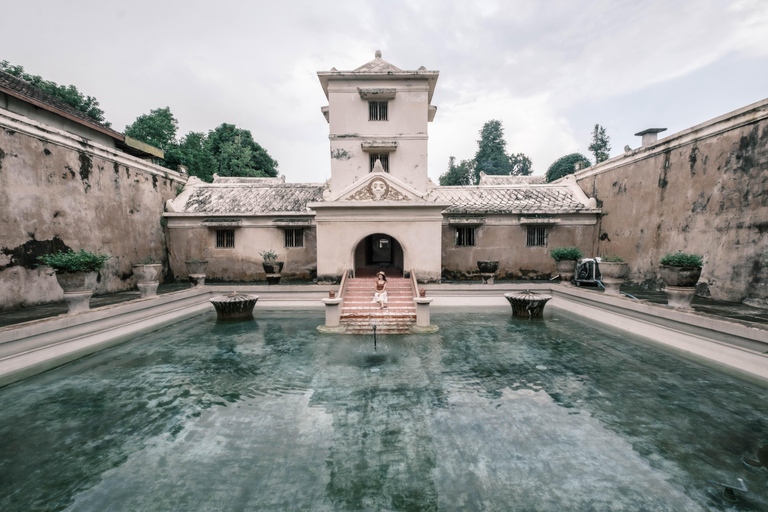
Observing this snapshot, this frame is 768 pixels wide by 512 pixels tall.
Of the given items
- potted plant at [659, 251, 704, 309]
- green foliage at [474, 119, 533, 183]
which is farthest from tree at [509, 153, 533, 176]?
potted plant at [659, 251, 704, 309]

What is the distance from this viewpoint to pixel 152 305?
1032cm

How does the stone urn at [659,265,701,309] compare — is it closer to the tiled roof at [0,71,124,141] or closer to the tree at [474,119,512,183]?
the tiled roof at [0,71,124,141]

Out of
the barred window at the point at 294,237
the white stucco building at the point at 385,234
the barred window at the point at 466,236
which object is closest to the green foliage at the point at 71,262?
the white stucco building at the point at 385,234

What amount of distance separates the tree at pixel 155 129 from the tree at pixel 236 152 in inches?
138

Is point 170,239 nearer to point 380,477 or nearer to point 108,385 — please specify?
point 108,385

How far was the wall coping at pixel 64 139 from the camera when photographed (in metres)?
10.0

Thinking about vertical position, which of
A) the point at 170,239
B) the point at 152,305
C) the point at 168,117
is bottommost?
the point at 152,305

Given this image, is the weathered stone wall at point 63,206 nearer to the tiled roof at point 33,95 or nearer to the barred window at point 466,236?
the tiled roof at point 33,95

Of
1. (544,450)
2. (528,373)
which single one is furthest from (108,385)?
(528,373)

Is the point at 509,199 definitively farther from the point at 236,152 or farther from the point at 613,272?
the point at 236,152

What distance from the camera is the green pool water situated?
3529 mm

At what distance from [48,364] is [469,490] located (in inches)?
358

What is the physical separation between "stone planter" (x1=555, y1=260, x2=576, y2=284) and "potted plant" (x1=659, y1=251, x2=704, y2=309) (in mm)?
4462

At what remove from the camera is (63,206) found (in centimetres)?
1144
